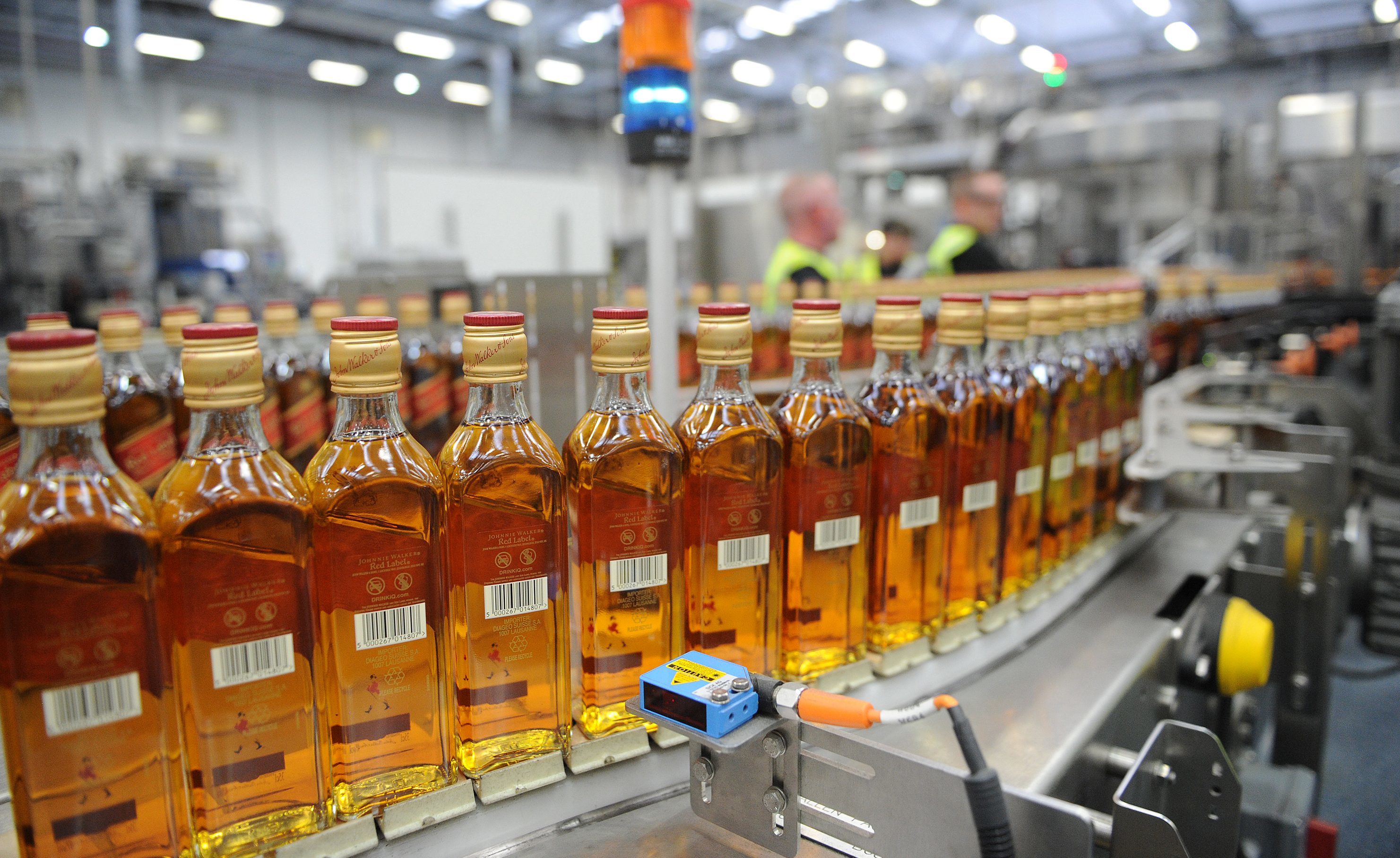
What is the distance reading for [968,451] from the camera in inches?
36.8

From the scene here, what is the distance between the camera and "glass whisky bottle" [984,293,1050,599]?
1.00 metres

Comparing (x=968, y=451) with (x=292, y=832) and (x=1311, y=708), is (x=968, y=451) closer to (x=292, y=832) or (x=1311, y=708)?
(x=292, y=832)

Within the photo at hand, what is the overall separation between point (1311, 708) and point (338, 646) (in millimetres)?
1842

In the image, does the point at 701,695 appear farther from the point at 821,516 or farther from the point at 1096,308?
the point at 1096,308

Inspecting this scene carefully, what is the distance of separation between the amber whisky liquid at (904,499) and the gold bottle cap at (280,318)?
803 mm

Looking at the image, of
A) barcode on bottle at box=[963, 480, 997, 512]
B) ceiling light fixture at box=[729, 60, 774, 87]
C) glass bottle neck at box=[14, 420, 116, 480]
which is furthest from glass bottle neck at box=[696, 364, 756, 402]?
ceiling light fixture at box=[729, 60, 774, 87]

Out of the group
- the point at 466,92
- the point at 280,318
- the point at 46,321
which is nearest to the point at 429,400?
the point at 280,318

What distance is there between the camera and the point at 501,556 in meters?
0.61

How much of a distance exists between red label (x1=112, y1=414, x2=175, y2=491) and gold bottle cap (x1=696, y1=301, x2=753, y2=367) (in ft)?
2.31

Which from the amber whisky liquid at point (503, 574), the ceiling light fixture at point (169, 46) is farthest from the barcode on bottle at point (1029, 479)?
the ceiling light fixture at point (169, 46)

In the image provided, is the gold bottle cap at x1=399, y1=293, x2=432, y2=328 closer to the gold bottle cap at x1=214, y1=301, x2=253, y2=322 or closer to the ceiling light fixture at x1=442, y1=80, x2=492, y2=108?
the gold bottle cap at x1=214, y1=301, x2=253, y2=322

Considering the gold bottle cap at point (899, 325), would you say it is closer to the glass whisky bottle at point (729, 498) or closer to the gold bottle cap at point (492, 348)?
the glass whisky bottle at point (729, 498)

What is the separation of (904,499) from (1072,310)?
512mm

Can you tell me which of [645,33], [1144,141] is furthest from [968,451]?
[1144,141]
